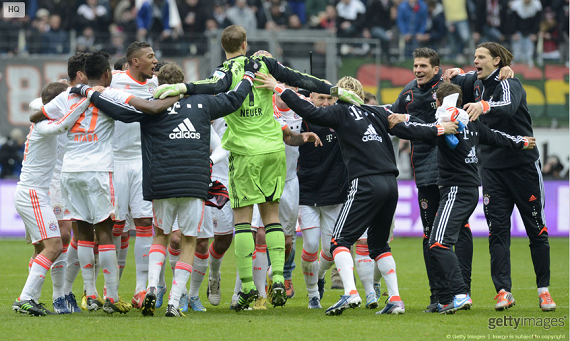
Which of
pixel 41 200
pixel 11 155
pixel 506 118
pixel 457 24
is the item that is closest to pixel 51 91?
pixel 41 200

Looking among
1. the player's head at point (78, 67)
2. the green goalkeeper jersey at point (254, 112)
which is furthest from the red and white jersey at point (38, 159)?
the green goalkeeper jersey at point (254, 112)

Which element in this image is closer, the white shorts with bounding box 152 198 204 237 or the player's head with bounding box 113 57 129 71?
the white shorts with bounding box 152 198 204 237

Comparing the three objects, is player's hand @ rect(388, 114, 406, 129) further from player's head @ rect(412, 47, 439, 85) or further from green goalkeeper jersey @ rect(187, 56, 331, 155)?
player's head @ rect(412, 47, 439, 85)

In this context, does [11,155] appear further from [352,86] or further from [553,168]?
[553,168]

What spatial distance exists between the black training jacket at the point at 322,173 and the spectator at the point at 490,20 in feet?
43.9

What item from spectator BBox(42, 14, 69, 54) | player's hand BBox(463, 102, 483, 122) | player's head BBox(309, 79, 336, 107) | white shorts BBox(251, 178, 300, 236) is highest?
spectator BBox(42, 14, 69, 54)

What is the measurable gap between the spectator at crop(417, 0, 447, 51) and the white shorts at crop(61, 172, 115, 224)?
14.5 m

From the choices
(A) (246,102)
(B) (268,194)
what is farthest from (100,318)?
(A) (246,102)

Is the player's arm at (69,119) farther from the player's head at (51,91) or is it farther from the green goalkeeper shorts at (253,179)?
the green goalkeeper shorts at (253,179)

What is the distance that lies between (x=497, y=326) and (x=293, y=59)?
12.4 meters

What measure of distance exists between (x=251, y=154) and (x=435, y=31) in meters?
14.5

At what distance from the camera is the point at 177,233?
8312 millimetres

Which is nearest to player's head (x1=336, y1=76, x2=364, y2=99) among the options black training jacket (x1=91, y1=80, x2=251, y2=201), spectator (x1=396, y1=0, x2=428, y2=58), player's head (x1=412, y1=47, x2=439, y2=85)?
player's head (x1=412, y1=47, x2=439, y2=85)

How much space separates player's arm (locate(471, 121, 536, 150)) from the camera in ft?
23.7
